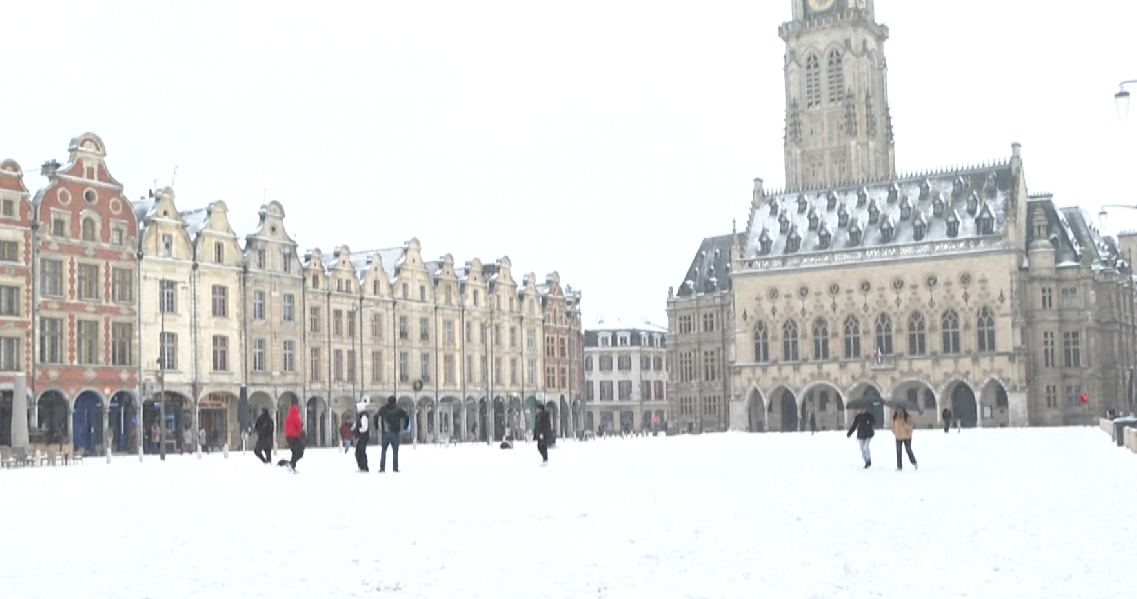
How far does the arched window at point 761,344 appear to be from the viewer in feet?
313

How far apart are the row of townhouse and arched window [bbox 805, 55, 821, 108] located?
3628cm

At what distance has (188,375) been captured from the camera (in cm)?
6253

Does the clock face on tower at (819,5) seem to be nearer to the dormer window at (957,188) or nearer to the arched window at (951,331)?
the dormer window at (957,188)

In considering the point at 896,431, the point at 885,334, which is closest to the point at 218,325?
the point at 896,431

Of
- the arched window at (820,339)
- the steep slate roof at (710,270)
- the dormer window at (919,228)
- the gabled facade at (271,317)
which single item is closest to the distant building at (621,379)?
the steep slate roof at (710,270)

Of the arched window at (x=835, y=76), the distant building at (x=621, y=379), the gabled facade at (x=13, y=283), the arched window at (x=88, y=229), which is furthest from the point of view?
the distant building at (x=621, y=379)

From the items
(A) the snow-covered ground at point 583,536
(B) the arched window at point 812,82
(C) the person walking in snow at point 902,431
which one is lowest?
(A) the snow-covered ground at point 583,536

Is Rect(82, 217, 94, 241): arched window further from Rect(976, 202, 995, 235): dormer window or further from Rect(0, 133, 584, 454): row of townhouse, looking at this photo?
Rect(976, 202, 995, 235): dormer window

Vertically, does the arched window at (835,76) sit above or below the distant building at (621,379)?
above

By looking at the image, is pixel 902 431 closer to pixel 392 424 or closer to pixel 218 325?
pixel 392 424

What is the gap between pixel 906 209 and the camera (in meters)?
92.7

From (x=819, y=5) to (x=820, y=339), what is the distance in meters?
34.2

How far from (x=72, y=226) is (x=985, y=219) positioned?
183ft

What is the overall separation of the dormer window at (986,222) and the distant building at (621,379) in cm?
4506
